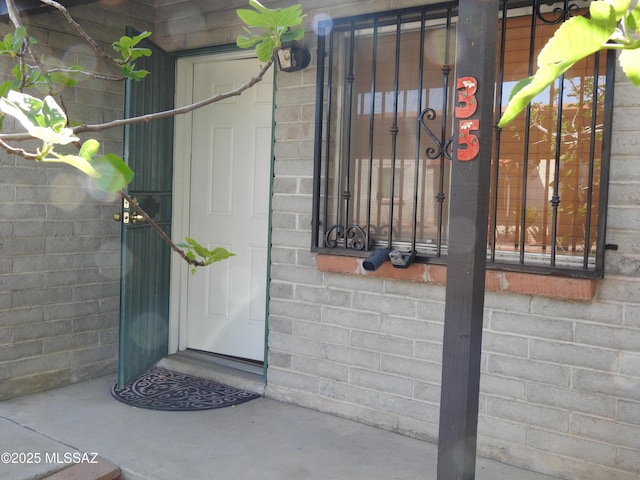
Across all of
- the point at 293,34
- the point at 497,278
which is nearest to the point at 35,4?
the point at 293,34

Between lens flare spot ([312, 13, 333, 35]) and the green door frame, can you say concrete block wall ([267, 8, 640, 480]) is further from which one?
the green door frame

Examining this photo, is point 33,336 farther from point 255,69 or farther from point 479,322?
point 479,322

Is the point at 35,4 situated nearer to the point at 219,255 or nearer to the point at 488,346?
the point at 219,255

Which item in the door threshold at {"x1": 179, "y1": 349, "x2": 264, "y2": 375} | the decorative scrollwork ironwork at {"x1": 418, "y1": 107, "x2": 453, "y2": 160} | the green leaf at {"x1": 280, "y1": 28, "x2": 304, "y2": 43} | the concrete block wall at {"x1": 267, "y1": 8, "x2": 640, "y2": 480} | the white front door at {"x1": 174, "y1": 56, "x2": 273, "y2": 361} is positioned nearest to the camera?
the green leaf at {"x1": 280, "y1": 28, "x2": 304, "y2": 43}

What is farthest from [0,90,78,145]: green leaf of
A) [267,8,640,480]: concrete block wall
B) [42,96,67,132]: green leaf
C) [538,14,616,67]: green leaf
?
[267,8,640,480]: concrete block wall

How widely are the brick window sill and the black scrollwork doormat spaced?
1111 millimetres

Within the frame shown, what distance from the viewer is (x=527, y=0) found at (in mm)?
3332

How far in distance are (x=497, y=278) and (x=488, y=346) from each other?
369 mm

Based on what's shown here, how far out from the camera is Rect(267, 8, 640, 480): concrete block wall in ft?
10.1

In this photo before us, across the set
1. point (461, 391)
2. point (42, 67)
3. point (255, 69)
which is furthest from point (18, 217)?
point (461, 391)

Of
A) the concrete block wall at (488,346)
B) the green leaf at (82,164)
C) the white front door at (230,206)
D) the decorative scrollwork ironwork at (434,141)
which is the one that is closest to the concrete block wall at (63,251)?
the white front door at (230,206)

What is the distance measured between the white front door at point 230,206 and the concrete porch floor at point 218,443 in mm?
834

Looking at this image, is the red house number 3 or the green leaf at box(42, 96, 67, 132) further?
the red house number 3

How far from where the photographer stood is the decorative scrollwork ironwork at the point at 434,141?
356 cm
